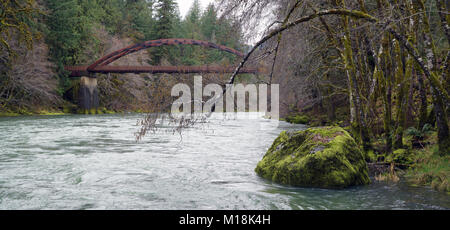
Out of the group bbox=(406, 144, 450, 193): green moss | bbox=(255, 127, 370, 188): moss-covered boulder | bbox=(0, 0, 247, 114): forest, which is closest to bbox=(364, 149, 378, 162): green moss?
bbox=(406, 144, 450, 193): green moss

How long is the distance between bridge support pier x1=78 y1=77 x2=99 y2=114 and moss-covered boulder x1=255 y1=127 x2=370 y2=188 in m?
30.1

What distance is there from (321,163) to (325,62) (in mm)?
6860

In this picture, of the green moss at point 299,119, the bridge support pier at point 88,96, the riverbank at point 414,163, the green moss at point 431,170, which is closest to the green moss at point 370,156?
the riverbank at point 414,163

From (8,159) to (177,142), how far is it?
4.87 metres

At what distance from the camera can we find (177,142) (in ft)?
39.4

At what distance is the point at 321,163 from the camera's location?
19.3 ft

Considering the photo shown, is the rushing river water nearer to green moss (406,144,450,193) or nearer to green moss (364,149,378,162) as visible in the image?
green moss (406,144,450,193)

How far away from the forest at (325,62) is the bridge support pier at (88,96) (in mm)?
1586

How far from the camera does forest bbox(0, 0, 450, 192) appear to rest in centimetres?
588

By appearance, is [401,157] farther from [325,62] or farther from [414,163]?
[325,62]

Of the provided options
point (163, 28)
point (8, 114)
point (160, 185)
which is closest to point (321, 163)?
point (160, 185)

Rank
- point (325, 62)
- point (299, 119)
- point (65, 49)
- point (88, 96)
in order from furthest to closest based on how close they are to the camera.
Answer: point (88, 96) → point (65, 49) → point (299, 119) → point (325, 62)

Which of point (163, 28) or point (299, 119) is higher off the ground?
point (163, 28)
